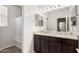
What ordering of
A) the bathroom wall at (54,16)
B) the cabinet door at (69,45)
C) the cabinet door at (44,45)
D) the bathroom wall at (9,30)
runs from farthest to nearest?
the cabinet door at (44,45) → the bathroom wall at (54,16) → the bathroom wall at (9,30) → the cabinet door at (69,45)

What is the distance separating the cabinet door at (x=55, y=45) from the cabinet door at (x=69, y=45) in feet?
0.35

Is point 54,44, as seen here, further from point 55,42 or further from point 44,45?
point 44,45

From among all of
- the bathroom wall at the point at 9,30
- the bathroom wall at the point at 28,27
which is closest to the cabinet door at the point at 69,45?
the bathroom wall at the point at 28,27

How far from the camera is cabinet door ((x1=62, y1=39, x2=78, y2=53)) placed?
154cm

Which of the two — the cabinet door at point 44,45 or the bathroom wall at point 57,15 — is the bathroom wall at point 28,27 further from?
the bathroom wall at point 57,15

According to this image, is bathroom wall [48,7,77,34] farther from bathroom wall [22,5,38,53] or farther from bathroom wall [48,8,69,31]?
bathroom wall [22,5,38,53]

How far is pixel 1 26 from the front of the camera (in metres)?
1.69

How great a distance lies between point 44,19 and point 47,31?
1.13ft

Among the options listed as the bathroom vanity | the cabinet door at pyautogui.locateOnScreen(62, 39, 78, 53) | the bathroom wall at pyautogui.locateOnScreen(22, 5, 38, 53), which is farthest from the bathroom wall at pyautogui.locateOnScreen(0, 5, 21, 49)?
the cabinet door at pyautogui.locateOnScreen(62, 39, 78, 53)

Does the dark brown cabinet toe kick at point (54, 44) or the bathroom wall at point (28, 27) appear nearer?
the dark brown cabinet toe kick at point (54, 44)

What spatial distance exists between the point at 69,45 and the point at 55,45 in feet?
1.16

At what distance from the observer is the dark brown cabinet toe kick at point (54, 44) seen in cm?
159

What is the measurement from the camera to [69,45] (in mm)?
1626
